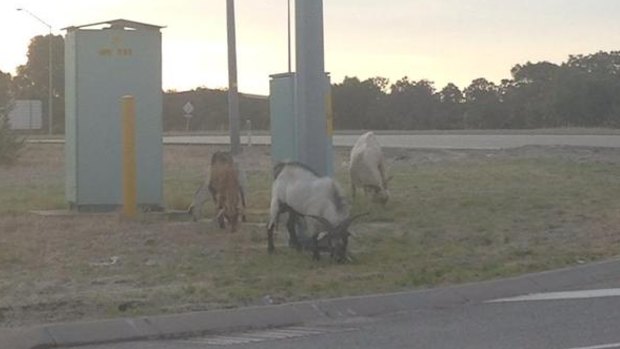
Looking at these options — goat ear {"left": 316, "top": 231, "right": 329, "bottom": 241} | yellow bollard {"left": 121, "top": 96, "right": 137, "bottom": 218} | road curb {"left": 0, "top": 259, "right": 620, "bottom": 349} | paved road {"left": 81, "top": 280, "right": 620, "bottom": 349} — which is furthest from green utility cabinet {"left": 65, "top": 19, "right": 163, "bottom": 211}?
paved road {"left": 81, "top": 280, "right": 620, "bottom": 349}

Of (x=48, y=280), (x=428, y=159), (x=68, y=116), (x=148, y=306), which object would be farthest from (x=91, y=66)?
(x=428, y=159)

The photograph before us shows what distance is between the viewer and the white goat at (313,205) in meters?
12.8

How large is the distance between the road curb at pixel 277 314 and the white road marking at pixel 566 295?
15 cm

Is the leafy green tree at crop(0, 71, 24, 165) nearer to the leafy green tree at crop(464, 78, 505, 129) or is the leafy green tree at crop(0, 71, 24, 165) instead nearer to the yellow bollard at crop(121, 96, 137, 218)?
the yellow bollard at crop(121, 96, 137, 218)

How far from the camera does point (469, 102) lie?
75.4 metres

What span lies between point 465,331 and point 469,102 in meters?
66.9

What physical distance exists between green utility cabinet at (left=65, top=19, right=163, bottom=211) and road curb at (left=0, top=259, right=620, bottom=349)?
8168 mm

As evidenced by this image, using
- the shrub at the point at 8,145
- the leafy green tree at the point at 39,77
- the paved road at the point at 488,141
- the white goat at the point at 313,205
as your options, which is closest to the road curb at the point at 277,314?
the white goat at the point at 313,205

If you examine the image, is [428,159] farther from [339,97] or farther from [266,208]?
[339,97]

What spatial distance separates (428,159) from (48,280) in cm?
2315

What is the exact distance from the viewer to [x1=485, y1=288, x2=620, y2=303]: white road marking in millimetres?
10984

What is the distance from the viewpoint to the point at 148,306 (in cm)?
1027

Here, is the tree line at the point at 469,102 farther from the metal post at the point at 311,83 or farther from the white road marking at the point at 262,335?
the white road marking at the point at 262,335

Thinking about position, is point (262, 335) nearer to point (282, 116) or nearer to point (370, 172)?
point (370, 172)
